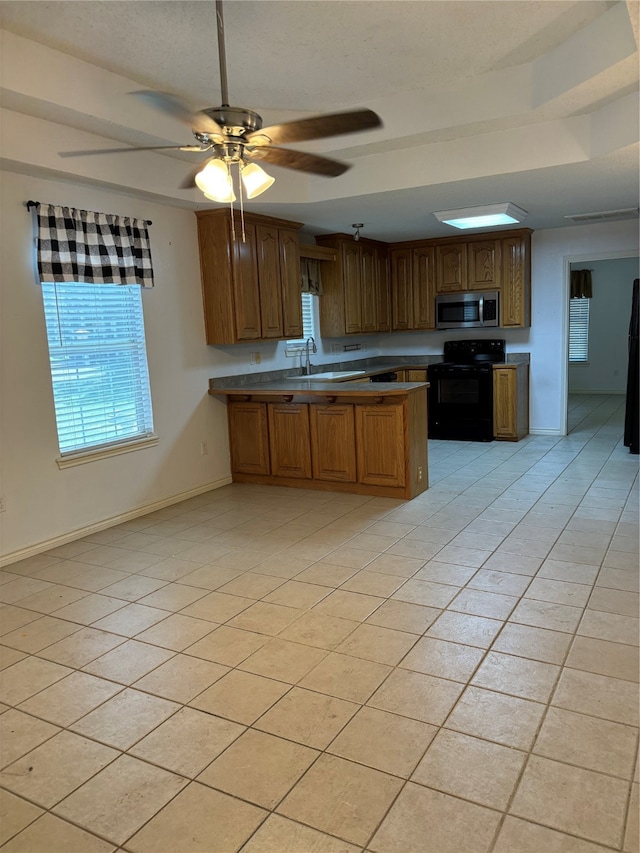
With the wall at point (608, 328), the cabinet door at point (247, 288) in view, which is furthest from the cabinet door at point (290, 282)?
the wall at point (608, 328)

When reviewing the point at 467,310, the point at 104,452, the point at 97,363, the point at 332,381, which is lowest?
the point at 104,452

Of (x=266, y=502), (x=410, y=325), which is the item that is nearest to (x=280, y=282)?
(x=266, y=502)

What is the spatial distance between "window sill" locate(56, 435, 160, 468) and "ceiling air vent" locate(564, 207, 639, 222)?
14.9 feet

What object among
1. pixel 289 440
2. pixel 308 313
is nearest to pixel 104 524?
pixel 289 440

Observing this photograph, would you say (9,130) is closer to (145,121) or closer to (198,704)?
(145,121)

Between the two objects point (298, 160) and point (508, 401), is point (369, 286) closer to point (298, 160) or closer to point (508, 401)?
point (508, 401)

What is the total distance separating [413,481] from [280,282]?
2.21 meters

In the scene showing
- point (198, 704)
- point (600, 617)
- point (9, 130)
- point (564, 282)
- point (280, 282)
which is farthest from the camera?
point (564, 282)

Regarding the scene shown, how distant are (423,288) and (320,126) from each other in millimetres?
5324

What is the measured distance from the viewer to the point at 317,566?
11.7 ft

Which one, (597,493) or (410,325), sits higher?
(410,325)

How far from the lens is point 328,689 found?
235cm

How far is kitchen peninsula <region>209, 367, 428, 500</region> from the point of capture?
4816mm

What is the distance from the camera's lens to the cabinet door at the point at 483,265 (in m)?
6.96
